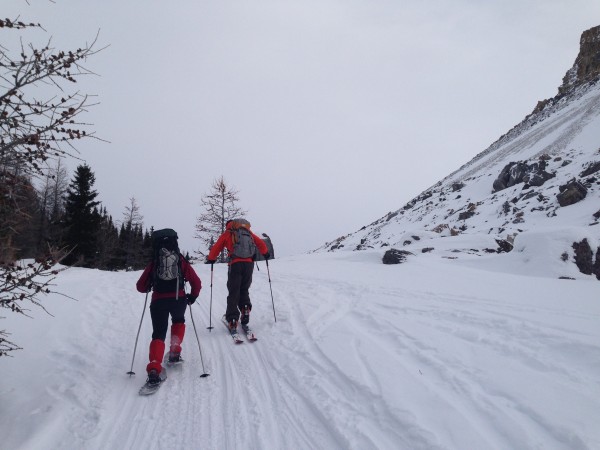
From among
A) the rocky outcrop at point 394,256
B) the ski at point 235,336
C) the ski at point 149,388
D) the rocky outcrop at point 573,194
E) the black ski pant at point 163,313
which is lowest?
the ski at point 149,388

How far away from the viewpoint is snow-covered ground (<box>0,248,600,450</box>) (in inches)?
137

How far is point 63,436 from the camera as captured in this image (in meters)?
3.88

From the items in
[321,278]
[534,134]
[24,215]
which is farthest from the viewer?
[534,134]

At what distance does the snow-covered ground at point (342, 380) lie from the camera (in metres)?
3.48

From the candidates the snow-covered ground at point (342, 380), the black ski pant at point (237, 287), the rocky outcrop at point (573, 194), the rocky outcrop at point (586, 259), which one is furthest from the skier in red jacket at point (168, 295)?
the rocky outcrop at point (573, 194)

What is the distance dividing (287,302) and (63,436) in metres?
5.78

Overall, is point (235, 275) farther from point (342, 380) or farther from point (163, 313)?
point (342, 380)

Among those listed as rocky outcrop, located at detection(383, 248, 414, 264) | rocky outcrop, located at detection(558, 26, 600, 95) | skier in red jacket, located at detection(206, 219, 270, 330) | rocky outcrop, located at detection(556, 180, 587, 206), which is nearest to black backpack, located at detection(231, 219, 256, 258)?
skier in red jacket, located at detection(206, 219, 270, 330)

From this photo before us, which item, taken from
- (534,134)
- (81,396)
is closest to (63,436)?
(81,396)

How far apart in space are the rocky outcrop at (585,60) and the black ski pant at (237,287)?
64692 mm

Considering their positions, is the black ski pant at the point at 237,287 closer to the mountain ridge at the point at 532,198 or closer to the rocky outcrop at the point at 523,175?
the mountain ridge at the point at 532,198

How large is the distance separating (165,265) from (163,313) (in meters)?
0.73

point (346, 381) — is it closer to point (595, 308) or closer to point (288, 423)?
point (288, 423)

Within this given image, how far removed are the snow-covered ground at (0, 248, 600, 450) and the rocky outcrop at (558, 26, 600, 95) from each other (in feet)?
209
